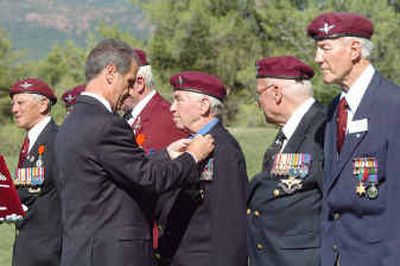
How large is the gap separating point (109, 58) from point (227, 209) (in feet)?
3.16

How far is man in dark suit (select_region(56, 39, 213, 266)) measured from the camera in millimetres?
3818

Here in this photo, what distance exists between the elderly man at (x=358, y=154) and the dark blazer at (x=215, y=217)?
0.61 metres

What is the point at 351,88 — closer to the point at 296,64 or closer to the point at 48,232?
the point at 296,64

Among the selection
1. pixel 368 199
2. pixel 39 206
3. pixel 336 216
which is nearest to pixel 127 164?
pixel 336 216

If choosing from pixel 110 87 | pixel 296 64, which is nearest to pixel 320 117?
pixel 296 64

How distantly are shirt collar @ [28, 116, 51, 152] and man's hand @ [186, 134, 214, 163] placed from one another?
1.81 meters

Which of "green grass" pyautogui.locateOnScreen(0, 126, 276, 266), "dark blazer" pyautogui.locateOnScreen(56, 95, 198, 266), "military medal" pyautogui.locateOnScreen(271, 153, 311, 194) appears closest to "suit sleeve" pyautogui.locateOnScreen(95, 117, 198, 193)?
"dark blazer" pyautogui.locateOnScreen(56, 95, 198, 266)

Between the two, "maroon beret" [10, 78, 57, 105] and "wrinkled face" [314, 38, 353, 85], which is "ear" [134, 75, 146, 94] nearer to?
"maroon beret" [10, 78, 57, 105]

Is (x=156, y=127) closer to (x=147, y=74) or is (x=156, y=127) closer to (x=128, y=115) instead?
(x=128, y=115)

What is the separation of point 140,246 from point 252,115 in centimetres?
2720

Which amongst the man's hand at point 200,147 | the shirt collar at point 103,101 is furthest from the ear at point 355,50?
the shirt collar at point 103,101

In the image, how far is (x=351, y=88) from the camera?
3.76 meters

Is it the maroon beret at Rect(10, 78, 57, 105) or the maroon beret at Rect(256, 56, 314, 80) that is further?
the maroon beret at Rect(10, 78, 57, 105)

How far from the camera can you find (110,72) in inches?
156
